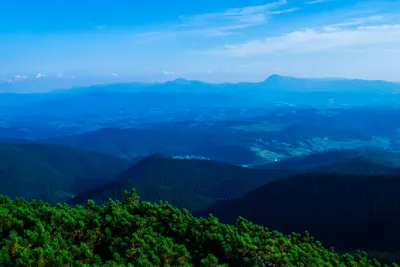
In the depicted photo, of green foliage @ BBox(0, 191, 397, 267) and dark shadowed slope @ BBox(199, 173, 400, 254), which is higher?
green foliage @ BBox(0, 191, 397, 267)

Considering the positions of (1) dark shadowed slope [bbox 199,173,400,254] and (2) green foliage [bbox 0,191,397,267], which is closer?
(2) green foliage [bbox 0,191,397,267]

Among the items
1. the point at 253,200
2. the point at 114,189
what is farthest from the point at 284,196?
the point at 114,189

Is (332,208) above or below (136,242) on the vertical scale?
below

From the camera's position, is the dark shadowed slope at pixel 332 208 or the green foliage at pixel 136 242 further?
the dark shadowed slope at pixel 332 208

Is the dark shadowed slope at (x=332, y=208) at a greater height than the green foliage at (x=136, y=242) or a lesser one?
lesser

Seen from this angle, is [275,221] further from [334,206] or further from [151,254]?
[151,254]
